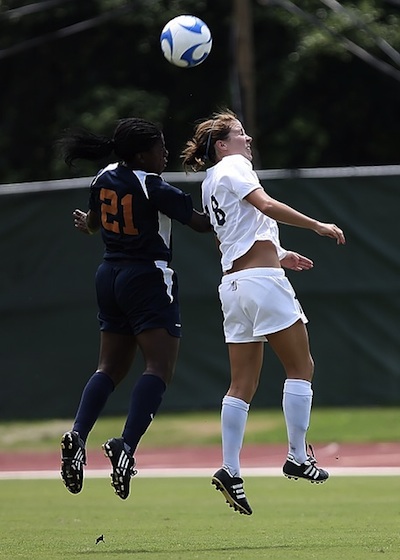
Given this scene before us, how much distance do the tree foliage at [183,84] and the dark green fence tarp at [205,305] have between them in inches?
399

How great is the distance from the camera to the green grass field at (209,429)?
13.0m

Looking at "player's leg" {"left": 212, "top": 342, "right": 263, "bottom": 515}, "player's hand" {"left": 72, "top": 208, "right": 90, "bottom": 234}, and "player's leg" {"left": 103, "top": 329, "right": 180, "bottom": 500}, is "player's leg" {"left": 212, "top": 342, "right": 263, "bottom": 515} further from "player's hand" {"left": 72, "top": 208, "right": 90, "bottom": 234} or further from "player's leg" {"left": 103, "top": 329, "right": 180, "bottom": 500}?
"player's hand" {"left": 72, "top": 208, "right": 90, "bottom": 234}

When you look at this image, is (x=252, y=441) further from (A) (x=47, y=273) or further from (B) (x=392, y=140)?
(B) (x=392, y=140)

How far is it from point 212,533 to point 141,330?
1.23 meters

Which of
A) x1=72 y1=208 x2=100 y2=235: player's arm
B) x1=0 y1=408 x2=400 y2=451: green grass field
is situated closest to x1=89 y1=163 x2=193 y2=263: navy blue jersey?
x1=72 y1=208 x2=100 y2=235: player's arm

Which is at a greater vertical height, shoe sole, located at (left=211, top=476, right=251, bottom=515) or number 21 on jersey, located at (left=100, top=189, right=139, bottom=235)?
number 21 on jersey, located at (left=100, top=189, right=139, bottom=235)

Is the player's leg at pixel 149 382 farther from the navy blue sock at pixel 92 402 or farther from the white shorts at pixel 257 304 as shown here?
the white shorts at pixel 257 304

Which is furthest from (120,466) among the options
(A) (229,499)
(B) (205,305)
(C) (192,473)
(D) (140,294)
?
(B) (205,305)

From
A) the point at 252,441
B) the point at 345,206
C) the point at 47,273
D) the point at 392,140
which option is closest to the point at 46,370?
the point at 47,273

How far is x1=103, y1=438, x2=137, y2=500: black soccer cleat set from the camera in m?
6.09

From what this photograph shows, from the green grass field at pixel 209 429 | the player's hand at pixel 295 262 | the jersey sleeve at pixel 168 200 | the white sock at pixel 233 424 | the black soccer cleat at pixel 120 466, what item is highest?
the jersey sleeve at pixel 168 200

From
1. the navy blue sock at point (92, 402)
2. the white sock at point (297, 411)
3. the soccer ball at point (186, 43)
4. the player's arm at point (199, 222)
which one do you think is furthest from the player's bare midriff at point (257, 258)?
the soccer ball at point (186, 43)

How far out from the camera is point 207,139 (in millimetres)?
6777

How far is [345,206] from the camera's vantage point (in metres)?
12.3
